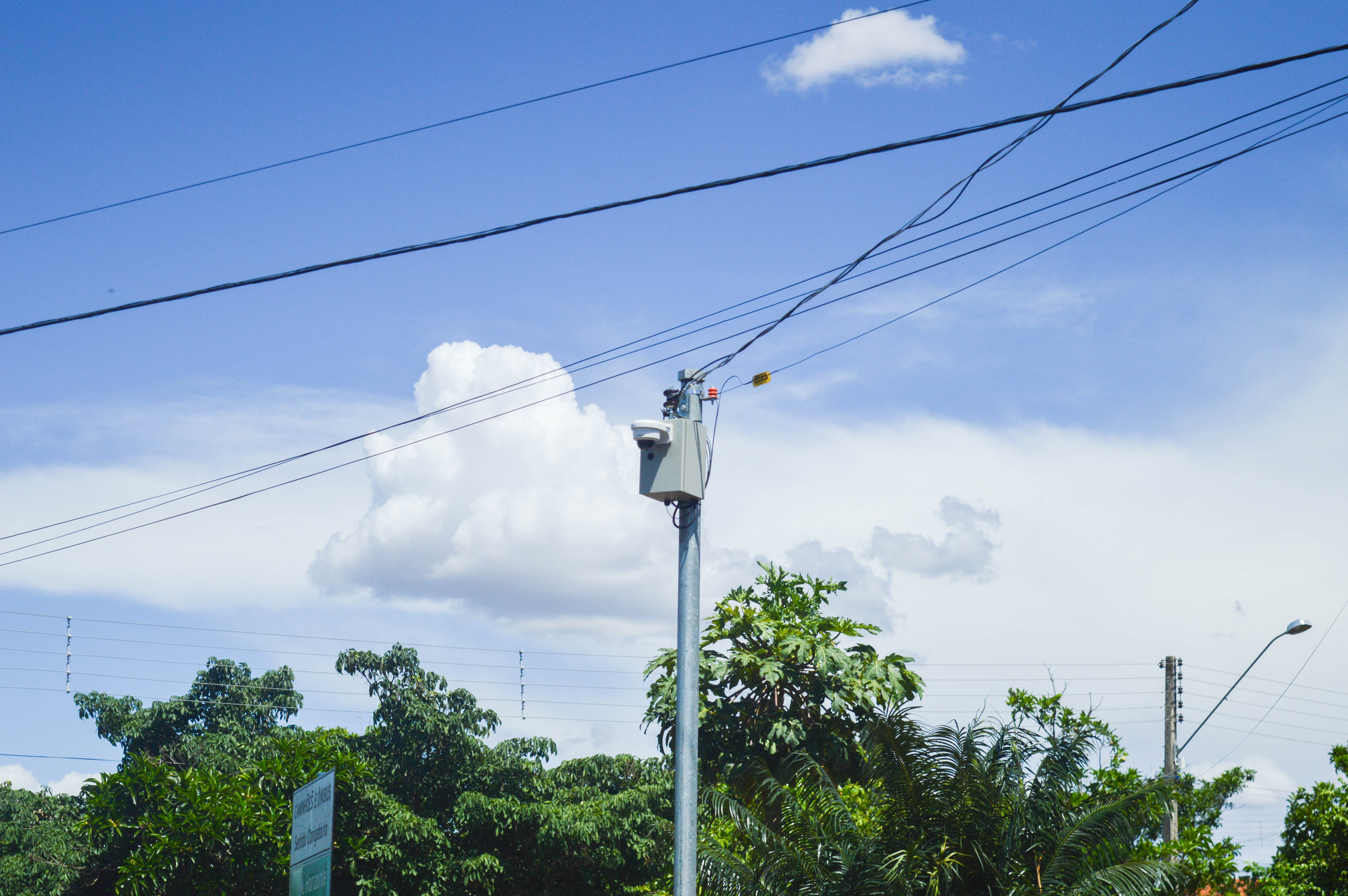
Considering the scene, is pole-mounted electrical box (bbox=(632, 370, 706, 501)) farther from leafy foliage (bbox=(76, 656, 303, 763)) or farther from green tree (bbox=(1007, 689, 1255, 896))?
leafy foliage (bbox=(76, 656, 303, 763))

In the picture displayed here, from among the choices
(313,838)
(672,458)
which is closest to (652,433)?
(672,458)

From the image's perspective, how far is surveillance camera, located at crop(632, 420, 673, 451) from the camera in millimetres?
8562

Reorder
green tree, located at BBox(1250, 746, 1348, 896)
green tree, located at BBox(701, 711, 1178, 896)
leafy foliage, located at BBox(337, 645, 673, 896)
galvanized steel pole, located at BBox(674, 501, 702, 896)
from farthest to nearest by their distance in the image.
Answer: leafy foliage, located at BBox(337, 645, 673, 896)
green tree, located at BBox(1250, 746, 1348, 896)
green tree, located at BBox(701, 711, 1178, 896)
galvanized steel pole, located at BBox(674, 501, 702, 896)

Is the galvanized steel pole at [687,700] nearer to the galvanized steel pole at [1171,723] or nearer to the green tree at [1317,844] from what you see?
the green tree at [1317,844]

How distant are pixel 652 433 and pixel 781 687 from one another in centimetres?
1003

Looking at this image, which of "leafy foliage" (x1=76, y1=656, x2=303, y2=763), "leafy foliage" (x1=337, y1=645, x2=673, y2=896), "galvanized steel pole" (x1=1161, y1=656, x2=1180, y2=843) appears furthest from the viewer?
"leafy foliage" (x1=76, y1=656, x2=303, y2=763)

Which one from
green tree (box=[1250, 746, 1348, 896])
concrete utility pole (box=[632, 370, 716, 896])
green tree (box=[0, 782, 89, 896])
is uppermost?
concrete utility pole (box=[632, 370, 716, 896])

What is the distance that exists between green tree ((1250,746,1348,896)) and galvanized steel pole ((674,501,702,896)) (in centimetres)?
802

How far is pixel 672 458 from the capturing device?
8641 millimetres

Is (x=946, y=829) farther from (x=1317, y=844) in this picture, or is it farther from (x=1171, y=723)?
(x=1171, y=723)

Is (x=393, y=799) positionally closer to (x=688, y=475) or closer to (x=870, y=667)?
(x=870, y=667)

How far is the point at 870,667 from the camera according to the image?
696 inches

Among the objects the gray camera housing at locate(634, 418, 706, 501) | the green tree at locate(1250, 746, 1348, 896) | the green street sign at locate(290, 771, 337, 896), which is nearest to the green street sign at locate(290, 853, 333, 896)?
the green street sign at locate(290, 771, 337, 896)

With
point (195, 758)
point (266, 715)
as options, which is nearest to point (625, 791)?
point (195, 758)
